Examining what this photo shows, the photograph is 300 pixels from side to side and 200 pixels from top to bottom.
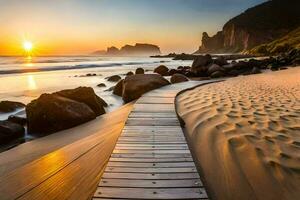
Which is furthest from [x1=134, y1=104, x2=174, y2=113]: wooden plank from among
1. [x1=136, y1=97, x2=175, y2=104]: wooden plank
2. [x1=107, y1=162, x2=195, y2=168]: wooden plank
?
[x1=107, y1=162, x2=195, y2=168]: wooden plank

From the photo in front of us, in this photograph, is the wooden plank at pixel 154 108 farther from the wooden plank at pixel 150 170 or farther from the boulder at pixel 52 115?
the wooden plank at pixel 150 170

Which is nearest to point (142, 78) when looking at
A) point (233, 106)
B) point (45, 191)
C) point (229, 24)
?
point (233, 106)

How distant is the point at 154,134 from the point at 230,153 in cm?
139

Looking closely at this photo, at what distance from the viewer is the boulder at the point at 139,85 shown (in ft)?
36.6

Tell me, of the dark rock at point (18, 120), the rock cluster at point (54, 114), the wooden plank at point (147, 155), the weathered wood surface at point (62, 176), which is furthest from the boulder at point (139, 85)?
the wooden plank at point (147, 155)

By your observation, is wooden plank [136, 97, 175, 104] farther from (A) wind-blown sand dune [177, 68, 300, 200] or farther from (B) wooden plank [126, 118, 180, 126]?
(B) wooden plank [126, 118, 180, 126]

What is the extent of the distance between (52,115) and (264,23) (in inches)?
6546

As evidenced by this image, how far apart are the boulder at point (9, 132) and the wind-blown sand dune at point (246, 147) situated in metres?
3.92

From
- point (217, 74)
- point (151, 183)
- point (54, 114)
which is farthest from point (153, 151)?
point (217, 74)

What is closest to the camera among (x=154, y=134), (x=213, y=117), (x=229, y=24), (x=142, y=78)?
(x=154, y=134)

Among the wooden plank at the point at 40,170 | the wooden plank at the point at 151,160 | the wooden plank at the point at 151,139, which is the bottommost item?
the wooden plank at the point at 40,170

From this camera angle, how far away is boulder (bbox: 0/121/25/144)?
6.86 meters

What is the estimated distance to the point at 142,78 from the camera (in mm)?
12102

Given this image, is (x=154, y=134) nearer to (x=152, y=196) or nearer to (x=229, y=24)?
(x=152, y=196)
